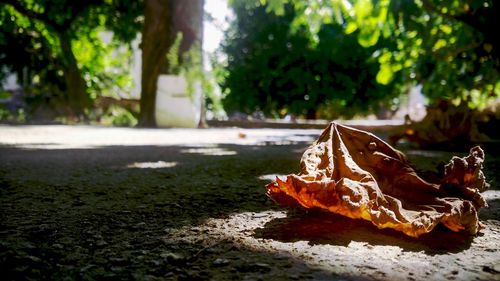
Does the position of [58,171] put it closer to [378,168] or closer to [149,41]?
[378,168]

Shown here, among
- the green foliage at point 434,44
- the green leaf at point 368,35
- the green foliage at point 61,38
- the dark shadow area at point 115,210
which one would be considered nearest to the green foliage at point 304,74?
the green foliage at point 61,38

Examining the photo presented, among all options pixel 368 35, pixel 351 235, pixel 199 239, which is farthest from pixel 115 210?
pixel 368 35

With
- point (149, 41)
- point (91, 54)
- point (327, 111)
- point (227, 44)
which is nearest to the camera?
point (149, 41)

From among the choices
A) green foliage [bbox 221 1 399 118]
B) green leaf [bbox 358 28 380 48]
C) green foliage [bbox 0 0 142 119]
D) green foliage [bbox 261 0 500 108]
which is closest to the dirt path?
green foliage [bbox 261 0 500 108]

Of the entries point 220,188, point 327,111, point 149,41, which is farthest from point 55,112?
point 220,188

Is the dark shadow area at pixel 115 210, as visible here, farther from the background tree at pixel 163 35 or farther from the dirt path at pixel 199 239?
the background tree at pixel 163 35
